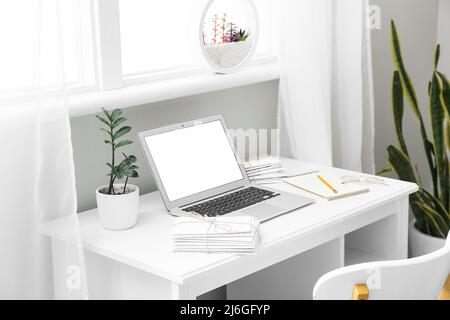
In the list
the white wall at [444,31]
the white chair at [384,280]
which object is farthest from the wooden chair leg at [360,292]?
the white wall at [444,31]

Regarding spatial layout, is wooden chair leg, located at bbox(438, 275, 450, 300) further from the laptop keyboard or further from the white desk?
the laptop keyboard

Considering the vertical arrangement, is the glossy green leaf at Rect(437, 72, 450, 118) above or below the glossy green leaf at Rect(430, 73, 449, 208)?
above

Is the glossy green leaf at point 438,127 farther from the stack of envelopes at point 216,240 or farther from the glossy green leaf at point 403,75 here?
the stack of envelopes at point 216,240

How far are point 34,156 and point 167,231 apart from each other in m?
0.38

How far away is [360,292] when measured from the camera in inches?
62.0

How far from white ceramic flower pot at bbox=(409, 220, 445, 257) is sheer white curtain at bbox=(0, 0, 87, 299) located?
1.52 m

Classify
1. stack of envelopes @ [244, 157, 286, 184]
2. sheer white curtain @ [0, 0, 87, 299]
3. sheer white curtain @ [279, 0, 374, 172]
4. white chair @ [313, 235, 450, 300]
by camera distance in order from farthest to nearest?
sheer white curtain @ [279, 0, 374, 172] → stack of envelopes @ [244, 157, 286, 184] → sheer white curtain @ [0, 0, 87, 299] → white chair @ [313, 235, 450, 300]

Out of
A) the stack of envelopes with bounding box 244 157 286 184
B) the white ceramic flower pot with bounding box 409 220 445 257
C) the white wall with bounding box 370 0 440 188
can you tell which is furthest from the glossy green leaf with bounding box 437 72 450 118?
the stack of envelopes with bounding box 244 157 286 184

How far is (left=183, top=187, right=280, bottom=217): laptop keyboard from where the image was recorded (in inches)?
84.9

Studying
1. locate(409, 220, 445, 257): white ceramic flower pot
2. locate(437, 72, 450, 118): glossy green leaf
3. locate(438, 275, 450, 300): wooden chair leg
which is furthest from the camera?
locate(409, 220, 445, 257): white ceramic flower pot

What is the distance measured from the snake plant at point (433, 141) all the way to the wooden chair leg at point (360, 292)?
143 cm

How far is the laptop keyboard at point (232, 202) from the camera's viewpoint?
2156 mm
